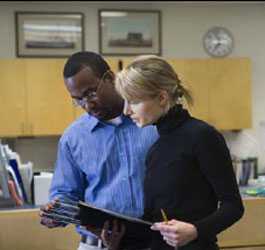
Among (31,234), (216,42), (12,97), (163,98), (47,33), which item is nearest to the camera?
(163,98)

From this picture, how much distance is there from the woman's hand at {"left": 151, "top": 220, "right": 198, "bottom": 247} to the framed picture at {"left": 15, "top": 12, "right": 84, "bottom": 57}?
3314 millimetres

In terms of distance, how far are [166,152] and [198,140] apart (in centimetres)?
11

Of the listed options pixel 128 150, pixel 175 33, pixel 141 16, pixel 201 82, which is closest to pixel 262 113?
pixel 201 82

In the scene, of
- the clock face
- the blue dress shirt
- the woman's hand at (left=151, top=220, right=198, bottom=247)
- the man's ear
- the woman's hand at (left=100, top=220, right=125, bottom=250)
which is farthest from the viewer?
the clock face

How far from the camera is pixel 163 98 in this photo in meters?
1.37

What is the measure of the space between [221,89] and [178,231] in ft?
10.6

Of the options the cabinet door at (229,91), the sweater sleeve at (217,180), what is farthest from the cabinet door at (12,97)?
the sweater sleeve at (217,180)

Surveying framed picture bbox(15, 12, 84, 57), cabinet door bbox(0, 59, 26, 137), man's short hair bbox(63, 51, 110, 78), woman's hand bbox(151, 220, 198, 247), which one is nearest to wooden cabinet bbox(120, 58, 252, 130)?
framed picture bbox(15, 12, 84, 57)

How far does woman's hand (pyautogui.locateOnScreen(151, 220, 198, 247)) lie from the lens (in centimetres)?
125

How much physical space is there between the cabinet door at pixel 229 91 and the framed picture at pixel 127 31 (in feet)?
2.11

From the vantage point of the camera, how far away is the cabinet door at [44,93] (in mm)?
4086

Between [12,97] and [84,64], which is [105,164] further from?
[12,97]

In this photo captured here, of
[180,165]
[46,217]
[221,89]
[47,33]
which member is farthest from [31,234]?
[221,89]

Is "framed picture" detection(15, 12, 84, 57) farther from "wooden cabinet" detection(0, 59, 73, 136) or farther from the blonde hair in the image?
the blonde hair
